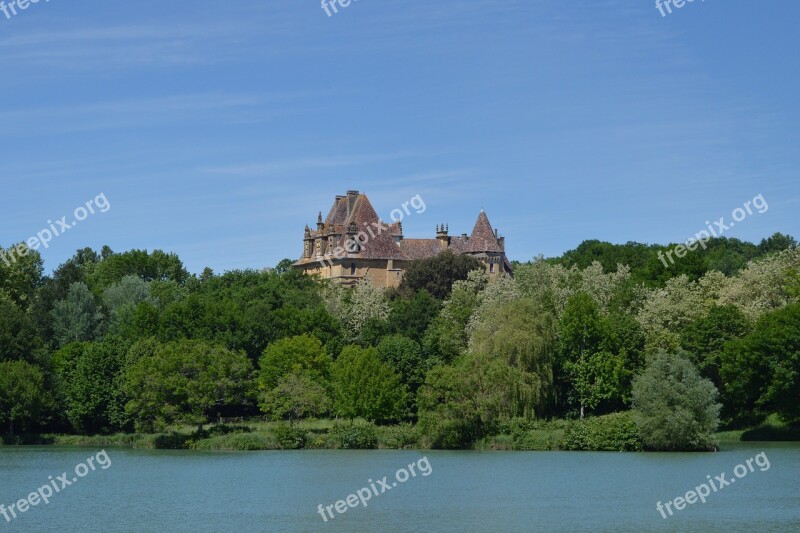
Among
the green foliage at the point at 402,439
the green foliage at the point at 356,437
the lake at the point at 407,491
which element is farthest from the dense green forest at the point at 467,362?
the lake at the point at 407,491

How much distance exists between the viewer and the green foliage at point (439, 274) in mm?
90375

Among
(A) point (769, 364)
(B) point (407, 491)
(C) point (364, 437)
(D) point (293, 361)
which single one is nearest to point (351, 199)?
(D) point (293, 361)

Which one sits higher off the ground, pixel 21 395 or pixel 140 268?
pixel 140 268

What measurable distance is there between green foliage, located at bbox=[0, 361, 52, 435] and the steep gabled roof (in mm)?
51079

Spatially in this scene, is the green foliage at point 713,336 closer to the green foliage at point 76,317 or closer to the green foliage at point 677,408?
the green foliage at point 677,408

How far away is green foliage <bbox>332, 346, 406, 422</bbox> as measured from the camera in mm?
59062

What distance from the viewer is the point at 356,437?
55844mm

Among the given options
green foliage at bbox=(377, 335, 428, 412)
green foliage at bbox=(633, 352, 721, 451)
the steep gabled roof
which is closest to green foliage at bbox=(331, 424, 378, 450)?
green foliage at bbox=(377, 335, 428, 412)

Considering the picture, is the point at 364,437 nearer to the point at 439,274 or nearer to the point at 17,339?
the point at 17,339

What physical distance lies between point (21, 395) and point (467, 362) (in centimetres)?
2165

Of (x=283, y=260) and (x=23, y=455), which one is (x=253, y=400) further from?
(x=283, y=260)

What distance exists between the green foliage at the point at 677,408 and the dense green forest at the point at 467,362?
72 millimetres

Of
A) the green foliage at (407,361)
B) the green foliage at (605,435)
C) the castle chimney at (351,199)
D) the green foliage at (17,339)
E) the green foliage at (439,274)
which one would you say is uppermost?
the castle chimney at (351,199)

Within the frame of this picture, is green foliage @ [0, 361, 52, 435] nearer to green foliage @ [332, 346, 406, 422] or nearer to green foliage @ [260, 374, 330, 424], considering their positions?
green foliage @ [260, 374, 330, 424]
